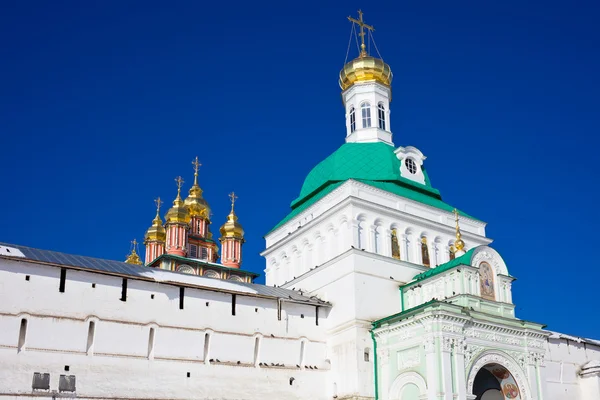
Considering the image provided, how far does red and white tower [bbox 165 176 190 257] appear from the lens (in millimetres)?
30750

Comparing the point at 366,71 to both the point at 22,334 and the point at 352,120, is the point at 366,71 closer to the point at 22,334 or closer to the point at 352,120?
the point at 352,120

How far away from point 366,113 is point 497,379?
11.5 meters

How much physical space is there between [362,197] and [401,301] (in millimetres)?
3624

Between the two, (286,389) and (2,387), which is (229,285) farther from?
(2,387)

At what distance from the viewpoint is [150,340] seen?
1845 centimetres

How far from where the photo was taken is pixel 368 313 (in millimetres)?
21203

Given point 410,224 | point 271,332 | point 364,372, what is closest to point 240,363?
point 271,332

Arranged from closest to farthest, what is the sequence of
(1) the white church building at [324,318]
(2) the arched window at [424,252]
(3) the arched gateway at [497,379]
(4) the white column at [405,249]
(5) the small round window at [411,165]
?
(1) the white church building at [324,318] < (3) the arched gateway at [497,379] < (4) the white column at [405,249] < (2) the arched window at [424,252] < (5) the small round window at [411,165]

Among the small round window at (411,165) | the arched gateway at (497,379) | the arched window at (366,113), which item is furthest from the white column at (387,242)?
the arched window at (366,113)

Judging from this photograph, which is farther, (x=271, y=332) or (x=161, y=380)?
(x=271, y=332)

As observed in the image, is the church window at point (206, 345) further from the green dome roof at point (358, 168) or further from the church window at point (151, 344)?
the green dome roof at point (358, 168)

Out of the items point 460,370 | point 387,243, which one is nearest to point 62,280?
point 387,243

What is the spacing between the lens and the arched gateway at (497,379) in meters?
20.2

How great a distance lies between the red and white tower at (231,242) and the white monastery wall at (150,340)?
36.6 feet
